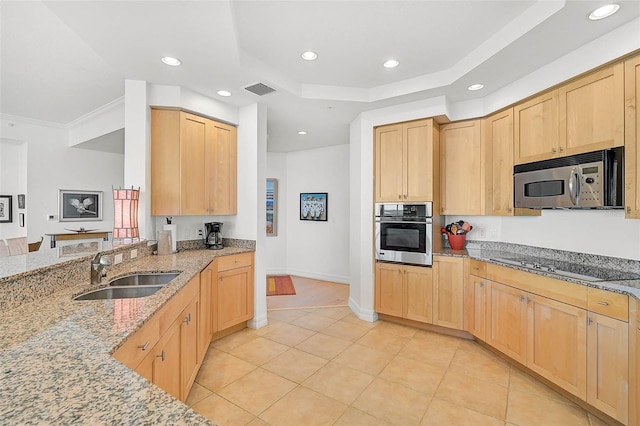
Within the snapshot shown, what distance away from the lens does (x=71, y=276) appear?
1797 mm

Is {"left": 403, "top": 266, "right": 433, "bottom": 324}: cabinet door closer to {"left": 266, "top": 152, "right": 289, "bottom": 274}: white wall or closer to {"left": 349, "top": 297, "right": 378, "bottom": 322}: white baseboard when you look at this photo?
{"left": 349, "top": 297, "right": 378, "bottom": 322}: white baseboard

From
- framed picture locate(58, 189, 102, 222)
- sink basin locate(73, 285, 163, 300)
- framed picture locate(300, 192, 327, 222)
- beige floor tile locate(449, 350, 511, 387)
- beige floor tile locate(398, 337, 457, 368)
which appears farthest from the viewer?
framed picture locate(300, 192, 327, 222)

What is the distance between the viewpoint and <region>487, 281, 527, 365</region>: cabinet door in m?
2.52

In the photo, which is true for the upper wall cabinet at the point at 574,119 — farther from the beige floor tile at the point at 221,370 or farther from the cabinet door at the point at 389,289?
the beige floor tile at the point at 221,370

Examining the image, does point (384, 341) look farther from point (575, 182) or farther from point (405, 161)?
point (575, 182)

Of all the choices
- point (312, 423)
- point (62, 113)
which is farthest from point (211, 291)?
point (62, 113)

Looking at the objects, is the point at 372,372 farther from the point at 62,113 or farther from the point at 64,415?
the point at 62,113

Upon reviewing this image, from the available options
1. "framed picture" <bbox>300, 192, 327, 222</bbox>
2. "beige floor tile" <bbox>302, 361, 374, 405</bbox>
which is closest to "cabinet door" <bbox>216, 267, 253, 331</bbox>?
"beige floor tile" <bbox>302, 361, 374, 405</bbox>

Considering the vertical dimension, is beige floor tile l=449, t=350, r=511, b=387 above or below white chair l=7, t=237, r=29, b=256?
below

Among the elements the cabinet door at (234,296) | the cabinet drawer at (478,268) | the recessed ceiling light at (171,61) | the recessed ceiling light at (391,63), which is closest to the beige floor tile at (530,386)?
the cabinet drawer at (478,268)

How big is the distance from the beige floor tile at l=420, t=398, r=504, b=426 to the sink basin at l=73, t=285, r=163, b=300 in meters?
2.01

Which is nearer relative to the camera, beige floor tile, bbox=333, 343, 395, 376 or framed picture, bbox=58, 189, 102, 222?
beige floor tile, bbox=333, 343, 395, 376

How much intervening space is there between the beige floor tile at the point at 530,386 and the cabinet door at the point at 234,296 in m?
2.56

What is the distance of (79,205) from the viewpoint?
5.60m
